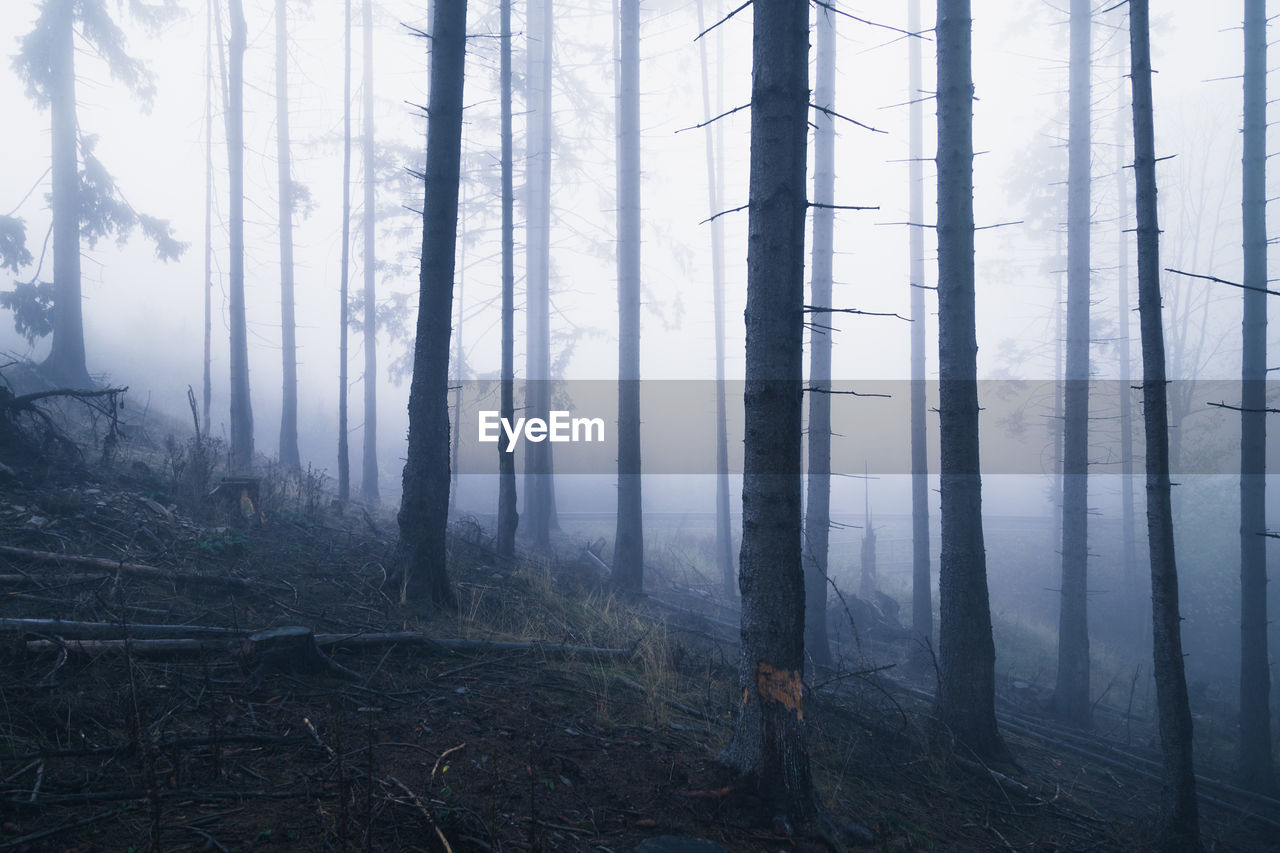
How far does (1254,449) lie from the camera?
31.0ft

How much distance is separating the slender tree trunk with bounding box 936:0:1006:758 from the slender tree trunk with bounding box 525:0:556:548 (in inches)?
432

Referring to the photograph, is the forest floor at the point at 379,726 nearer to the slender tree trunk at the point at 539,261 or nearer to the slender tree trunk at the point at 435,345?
the slender tree trunk at the point at 435,345

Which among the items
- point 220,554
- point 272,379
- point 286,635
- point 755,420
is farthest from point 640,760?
point 272,379

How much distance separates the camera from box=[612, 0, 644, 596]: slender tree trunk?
13.1m

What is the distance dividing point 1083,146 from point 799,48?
1111 cm

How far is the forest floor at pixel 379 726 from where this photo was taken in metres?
3.37

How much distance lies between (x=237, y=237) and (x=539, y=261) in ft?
26.6

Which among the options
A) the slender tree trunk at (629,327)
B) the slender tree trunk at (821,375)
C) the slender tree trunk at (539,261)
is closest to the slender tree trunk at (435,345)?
the slender tree trunk at (629,327)

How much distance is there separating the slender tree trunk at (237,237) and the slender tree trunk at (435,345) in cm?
1104

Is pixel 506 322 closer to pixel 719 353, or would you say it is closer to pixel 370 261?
pixel 719 353

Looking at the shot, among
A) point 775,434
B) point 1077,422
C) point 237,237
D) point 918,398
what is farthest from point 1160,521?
point 237,237

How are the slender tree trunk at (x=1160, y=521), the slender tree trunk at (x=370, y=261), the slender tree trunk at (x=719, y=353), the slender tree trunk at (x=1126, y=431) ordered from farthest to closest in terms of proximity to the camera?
the slender tree trunk at (x=370, y=261) < the slender tree trunk at (x=1126, y=431) < the slender tree trunk at (x=719, y=353) < the slender tree trunk at (x=1160, y=521)

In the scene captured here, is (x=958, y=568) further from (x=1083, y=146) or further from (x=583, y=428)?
(x=583, y=428)

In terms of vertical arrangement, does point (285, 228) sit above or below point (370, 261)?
above
